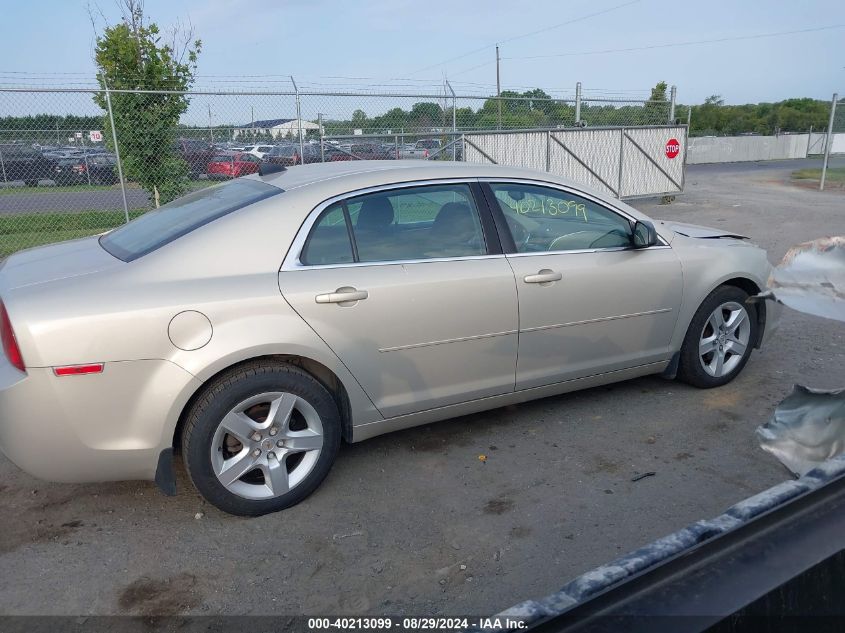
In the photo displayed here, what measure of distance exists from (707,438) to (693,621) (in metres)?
3.30

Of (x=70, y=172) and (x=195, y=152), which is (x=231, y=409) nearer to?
(x=195, y=152)

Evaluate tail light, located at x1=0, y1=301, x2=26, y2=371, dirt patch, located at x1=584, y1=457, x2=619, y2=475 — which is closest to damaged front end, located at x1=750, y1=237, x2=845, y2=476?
dirt patch, located at x1=584, y1=457, x2=619, y2=475

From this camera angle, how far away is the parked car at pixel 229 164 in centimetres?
1010

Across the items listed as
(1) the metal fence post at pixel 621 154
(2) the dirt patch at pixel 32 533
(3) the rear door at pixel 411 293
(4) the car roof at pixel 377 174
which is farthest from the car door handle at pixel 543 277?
(1) the metal fence post at pixel 621 154

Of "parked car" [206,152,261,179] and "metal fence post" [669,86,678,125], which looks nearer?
"parked car" [206,152,261,179]

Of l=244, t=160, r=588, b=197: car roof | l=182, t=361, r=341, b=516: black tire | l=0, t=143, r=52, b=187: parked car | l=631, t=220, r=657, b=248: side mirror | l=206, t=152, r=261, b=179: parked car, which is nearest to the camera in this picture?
l=182, t=361, r=341, b=516: black tire

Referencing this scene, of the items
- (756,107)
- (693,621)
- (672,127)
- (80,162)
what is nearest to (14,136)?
(80,162)

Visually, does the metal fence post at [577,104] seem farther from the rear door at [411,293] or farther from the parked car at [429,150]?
the rear door at [411,293]

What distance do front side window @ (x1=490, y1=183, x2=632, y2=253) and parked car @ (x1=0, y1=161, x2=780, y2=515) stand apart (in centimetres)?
1

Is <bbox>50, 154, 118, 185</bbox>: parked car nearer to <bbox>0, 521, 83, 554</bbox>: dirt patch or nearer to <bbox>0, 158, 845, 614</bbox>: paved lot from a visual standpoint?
<bbox>0, 158, 845, 614</bbox>: paved lot

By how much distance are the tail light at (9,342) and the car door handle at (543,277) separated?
2.52 metres

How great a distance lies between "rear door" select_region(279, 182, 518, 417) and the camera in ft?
11.1

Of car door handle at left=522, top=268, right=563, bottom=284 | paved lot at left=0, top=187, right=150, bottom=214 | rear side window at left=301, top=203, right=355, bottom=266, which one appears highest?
rear side window at left=301, top=203, right=355, bottom=266

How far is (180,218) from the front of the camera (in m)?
3.68
